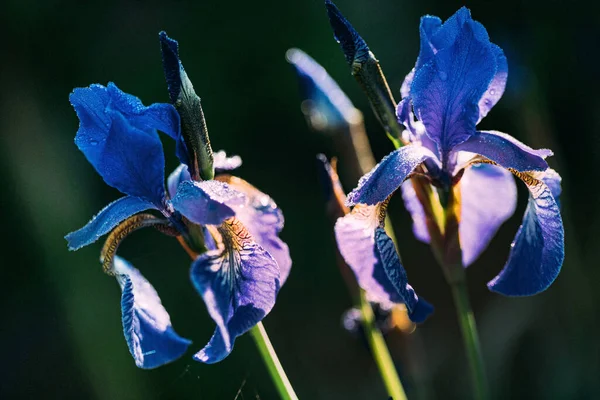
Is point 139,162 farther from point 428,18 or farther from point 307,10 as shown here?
point 307,10

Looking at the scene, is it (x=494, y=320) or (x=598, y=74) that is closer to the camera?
(x=598, y=74)

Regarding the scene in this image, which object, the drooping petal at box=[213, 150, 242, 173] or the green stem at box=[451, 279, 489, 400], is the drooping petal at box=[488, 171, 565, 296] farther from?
the drooping petal at box=[213, 150, 242, 173]

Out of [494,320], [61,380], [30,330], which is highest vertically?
[30,330]

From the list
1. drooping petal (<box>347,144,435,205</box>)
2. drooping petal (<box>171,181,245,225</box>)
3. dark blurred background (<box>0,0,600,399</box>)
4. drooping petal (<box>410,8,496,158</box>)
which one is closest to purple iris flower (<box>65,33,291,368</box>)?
drooping petal (<box>171,181,245,225</box>)

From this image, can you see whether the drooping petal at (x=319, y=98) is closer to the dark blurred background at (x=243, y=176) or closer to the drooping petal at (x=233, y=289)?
the drooping petal at (x=233, y=289)

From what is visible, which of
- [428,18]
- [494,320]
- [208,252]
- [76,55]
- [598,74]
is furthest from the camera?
[76,55]

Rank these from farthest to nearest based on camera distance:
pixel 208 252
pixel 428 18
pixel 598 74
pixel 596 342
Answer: pixel 598 74
pixel 596 342
pixel 428 18
pixel 208 252

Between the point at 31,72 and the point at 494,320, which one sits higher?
the point at 31,72

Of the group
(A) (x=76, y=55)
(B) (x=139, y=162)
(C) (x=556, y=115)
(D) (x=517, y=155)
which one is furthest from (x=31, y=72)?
(D) (x=517, y=155)
